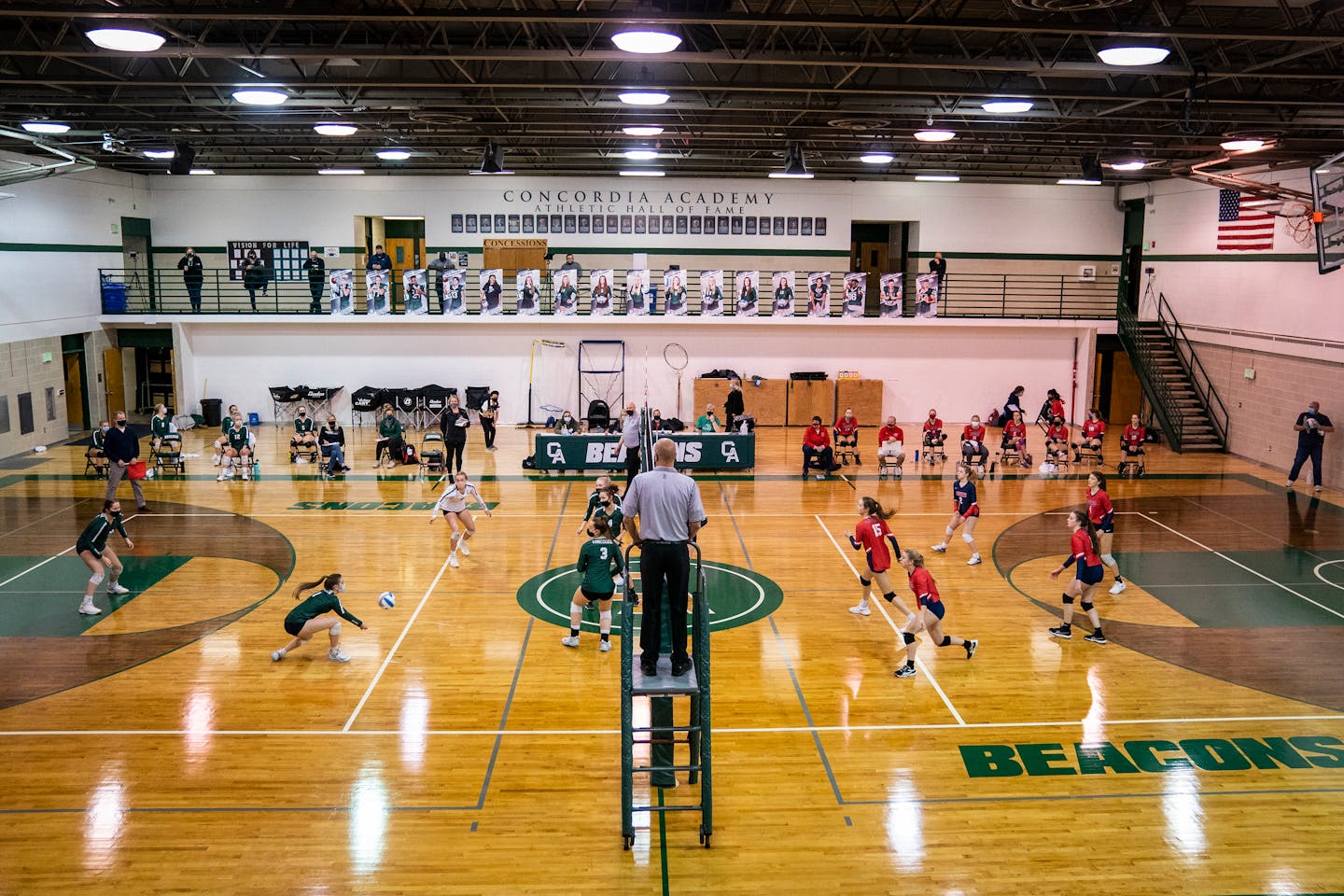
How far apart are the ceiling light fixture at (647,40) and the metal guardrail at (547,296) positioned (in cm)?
1971

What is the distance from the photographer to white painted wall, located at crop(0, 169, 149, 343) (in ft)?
88.9

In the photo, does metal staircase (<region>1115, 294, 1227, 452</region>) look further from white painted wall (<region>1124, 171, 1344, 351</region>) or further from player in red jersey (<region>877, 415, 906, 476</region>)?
player in red jersey (<region>877, 415, 906, 476</region>)

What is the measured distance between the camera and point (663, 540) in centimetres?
898

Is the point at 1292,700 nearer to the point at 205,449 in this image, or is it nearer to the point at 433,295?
the point at 205,449

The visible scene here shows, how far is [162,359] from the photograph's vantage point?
112ft

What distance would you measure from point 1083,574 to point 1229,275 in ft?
63.1

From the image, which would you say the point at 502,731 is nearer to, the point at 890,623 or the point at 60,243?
the point at 890,623

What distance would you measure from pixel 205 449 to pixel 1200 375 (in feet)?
97.2

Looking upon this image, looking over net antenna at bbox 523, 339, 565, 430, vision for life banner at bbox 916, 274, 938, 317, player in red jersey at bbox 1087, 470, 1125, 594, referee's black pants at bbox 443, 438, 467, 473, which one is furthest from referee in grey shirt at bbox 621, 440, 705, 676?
vision for life banner at bbox 916, 274, 938, 317

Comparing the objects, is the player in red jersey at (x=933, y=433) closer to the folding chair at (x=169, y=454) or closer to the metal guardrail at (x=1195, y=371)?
the metal guardrail at (x=1195, y=371)

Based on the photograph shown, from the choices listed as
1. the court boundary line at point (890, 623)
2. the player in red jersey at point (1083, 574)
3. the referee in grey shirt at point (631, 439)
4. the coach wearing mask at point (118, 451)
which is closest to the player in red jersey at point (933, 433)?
the court boundary line at point (890, 623)

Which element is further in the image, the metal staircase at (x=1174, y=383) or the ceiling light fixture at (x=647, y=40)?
the metal staircase at (x=1174, y=383)

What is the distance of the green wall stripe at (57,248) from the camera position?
2708 centimetres

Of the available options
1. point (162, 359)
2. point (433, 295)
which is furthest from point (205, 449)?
point (433, 295)
